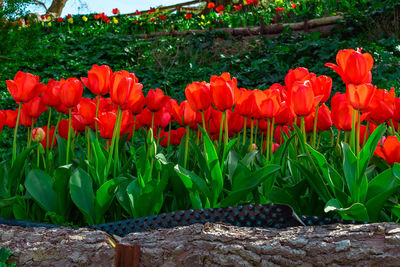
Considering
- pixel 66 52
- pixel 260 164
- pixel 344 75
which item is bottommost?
pixel 260 164

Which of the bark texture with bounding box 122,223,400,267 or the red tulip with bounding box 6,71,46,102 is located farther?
the red tulip with bounding box 6,71,46,102

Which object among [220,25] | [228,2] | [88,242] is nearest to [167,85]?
[220,25]

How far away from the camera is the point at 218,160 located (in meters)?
1.47

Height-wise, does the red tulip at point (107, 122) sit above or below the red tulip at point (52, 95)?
below

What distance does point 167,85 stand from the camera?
20.2 ft

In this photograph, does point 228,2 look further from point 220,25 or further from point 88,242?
point 88,242

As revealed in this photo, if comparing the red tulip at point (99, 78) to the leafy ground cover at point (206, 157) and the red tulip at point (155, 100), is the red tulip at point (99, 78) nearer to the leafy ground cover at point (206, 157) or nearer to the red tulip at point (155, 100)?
the leafy ground cover at point (206, 157)

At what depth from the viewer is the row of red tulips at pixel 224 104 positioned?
4.66 ft

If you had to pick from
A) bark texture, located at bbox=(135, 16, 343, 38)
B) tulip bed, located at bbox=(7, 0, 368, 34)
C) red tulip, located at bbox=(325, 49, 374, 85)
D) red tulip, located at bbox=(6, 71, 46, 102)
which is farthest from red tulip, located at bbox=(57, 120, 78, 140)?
tulip bed, located at bbox=(7, 0, 368, 34)

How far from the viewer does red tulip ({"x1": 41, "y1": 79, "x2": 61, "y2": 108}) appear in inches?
67.0

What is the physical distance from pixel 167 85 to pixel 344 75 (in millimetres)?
4897

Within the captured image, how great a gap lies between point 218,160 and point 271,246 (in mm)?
371

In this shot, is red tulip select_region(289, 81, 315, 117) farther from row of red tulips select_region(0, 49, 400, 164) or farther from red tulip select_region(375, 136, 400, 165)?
red tulip select_region(375, 136, 400, 165)

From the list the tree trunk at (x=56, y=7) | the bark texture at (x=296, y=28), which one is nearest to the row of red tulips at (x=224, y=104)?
the bark texture at (x=296, y=28)
